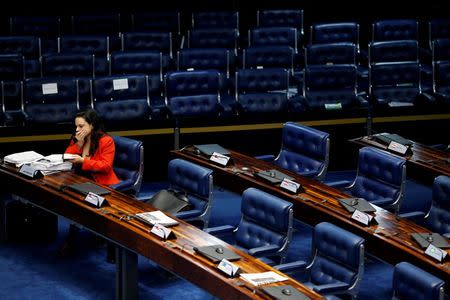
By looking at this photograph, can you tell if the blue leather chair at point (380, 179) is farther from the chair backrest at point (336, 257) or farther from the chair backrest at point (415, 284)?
the chair backrest at point (415, 284)

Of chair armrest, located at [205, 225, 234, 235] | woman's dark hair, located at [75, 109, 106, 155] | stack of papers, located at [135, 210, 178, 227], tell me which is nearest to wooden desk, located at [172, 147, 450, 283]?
chair armrest, located at [205, 225, 234, 235]

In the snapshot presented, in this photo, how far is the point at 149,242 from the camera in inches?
303

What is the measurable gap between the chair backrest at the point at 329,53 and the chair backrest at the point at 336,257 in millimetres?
5365

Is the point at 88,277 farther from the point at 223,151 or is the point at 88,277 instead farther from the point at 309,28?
the point at 309,28

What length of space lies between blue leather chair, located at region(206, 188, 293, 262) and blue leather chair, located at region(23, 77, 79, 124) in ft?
11.5

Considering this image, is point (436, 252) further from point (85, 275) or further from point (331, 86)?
point (331, 86)

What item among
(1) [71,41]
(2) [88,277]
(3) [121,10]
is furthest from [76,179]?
(3) [121,10]

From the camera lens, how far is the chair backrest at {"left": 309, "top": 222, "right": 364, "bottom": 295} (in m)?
7.36

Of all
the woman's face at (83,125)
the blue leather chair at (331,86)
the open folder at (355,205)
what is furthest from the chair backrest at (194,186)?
the blue leather chair at (331,86)

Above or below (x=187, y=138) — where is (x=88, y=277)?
below

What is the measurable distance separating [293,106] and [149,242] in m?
4.75

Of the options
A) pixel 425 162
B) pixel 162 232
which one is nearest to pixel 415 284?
pixel 162 232

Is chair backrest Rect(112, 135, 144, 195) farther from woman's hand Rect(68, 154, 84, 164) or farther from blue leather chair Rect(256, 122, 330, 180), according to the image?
blue leather chair Rect(256, 122, 330, 180)

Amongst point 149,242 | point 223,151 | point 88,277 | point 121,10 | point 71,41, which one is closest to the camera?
point 149,242
